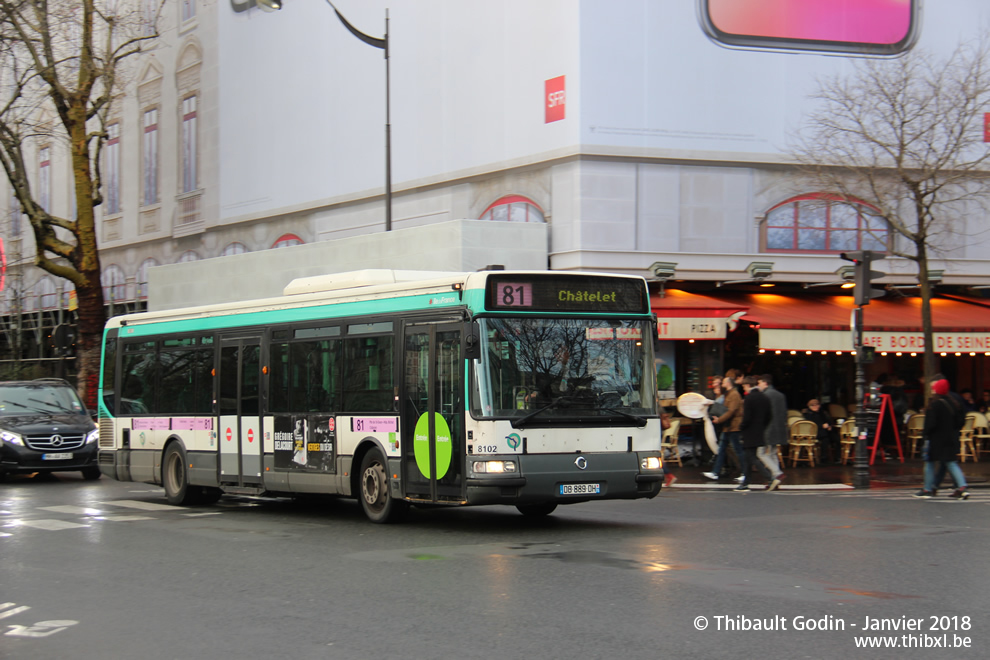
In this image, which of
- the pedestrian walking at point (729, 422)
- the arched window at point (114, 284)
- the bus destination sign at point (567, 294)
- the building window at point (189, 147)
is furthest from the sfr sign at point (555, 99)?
the arched window at point (114, 284)

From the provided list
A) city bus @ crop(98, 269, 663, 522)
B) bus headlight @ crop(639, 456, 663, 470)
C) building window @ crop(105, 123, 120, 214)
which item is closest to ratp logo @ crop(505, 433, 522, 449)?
city bus @ crop(98, 269, 663, 522)

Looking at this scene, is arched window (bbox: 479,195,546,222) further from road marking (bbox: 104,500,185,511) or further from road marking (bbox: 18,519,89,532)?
road marking (bbox: 18,519,89,532)

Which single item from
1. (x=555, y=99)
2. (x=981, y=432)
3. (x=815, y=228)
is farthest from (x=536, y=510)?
(x=981, y=432)

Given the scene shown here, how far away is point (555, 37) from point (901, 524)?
1526 centimetres

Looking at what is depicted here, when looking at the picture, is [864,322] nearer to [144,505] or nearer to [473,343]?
[473,343]

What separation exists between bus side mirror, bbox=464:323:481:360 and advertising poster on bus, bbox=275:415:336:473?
288 centimetres

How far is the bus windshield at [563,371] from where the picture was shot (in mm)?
11828

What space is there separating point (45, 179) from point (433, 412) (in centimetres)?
3948

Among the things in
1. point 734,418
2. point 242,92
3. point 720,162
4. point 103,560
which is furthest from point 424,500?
point 242,92

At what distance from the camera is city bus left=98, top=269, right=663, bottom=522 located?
1187cm

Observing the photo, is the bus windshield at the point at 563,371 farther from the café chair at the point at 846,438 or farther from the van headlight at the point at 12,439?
the van headlight at the point at 12,439

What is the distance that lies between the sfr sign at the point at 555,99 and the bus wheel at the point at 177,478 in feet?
39.2

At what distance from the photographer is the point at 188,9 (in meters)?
38.7

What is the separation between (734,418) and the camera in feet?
62.1
